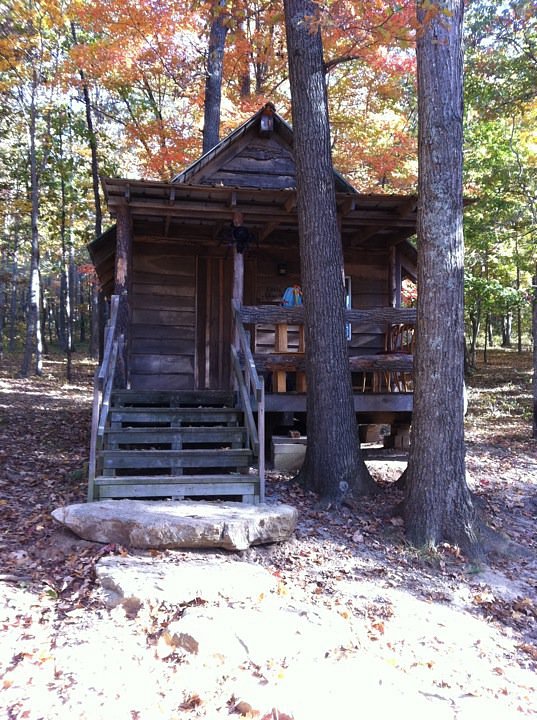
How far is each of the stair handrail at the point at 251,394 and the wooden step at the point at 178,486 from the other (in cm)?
19

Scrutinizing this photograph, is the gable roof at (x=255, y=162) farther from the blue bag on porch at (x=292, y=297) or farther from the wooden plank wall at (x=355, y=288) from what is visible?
the blue bag on porch at (x=292, y=297)

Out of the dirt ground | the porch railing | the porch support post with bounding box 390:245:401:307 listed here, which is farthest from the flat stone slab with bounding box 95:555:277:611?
the porch support post with bounding box 390:245:401:307

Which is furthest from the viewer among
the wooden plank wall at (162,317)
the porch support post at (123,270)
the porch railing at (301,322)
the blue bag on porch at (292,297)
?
the wooden plank wall at (162,317)

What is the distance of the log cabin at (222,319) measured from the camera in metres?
7.19

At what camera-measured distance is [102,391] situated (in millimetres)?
7340

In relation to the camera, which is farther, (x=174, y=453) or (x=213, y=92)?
(x=213, y=92)

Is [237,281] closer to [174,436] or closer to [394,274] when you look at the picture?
[174,436]

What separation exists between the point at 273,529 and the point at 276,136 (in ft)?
28.6

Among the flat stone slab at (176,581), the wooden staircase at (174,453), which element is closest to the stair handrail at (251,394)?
the wooden staircase at (174,453)

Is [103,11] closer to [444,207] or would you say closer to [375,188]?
[375,188]

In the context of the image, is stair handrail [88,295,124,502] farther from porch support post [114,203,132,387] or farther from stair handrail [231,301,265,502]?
stair handrail [231,301,265,502]

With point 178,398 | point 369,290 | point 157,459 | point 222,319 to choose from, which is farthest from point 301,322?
point 369,290

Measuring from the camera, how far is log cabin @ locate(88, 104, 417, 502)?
719 cm

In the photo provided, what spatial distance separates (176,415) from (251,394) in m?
1.11
